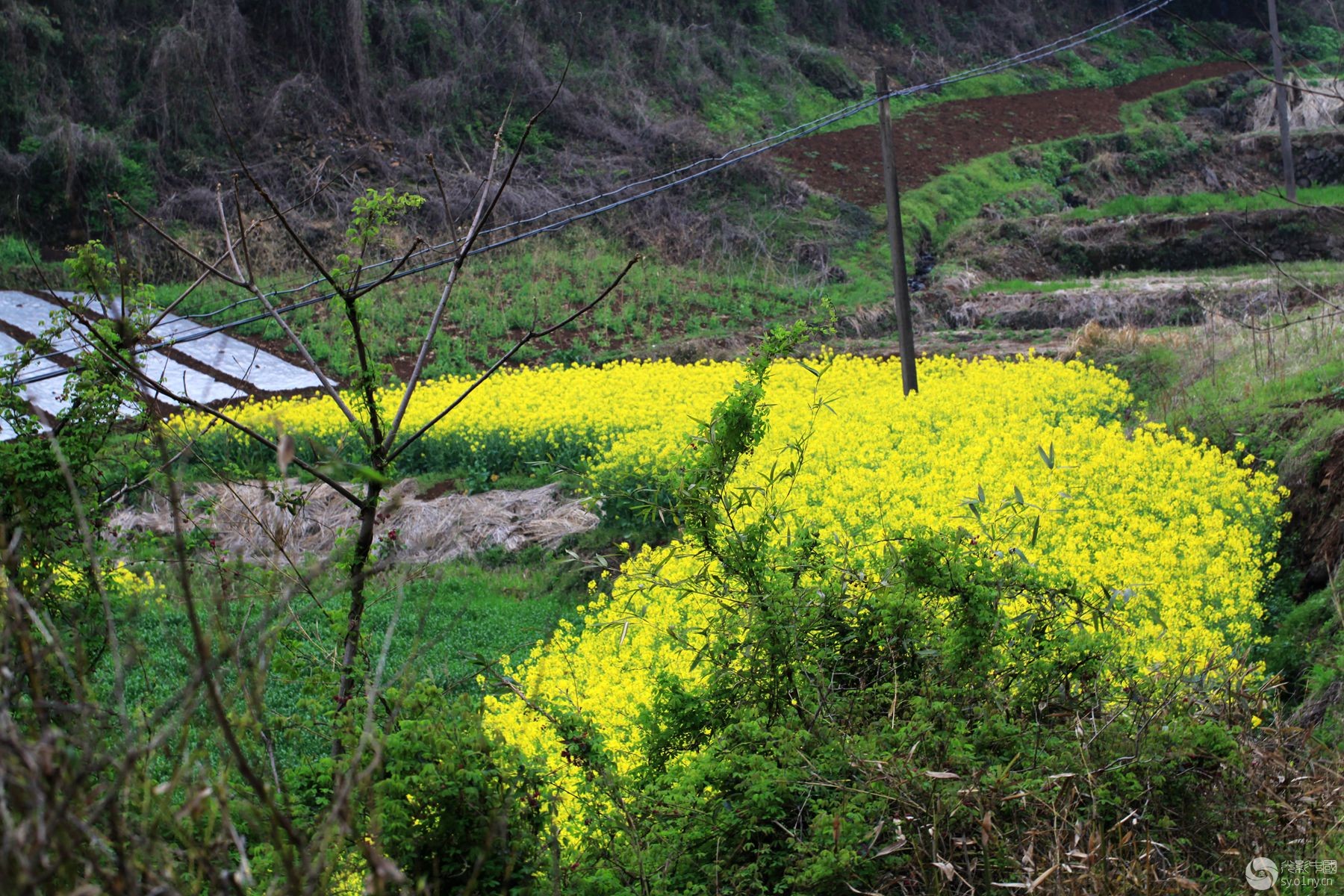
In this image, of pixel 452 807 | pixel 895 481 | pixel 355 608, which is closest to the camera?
pixel 452 807

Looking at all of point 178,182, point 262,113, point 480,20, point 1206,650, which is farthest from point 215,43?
point 1206,650

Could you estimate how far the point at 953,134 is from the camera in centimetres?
3219

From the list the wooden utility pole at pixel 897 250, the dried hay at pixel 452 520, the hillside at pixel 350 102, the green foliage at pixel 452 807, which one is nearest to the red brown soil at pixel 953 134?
the hillside at pixel 350 102

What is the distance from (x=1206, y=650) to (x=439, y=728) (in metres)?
3.96

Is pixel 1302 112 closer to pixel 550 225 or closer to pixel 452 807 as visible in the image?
pixel 550 225

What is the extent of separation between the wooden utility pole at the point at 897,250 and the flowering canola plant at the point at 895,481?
0.34 meters

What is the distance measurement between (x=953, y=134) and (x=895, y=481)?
26322 mm

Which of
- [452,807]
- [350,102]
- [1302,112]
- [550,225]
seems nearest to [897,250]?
[550,225]

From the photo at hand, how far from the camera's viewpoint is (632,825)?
2.94m

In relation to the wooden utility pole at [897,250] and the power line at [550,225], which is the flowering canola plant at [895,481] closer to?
the wooden utility pole at [897,250]

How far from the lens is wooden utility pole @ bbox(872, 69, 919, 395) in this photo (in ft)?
40.0

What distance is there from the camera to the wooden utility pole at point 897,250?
40.0 feet

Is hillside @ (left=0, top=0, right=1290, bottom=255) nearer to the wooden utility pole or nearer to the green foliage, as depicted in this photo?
the wooden utility pole

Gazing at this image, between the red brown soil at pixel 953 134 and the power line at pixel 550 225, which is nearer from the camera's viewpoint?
the power line at pixel 550 225
